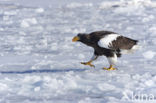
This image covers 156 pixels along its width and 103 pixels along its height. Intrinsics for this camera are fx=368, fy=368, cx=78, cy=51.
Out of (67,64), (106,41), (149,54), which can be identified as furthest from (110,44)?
(149,54)

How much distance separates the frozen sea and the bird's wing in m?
0.35

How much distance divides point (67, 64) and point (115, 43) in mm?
1059

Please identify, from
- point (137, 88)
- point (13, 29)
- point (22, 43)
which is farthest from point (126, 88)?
point (13, 29)

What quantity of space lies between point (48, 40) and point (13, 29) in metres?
2.27

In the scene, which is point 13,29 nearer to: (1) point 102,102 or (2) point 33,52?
(2) point 33,52

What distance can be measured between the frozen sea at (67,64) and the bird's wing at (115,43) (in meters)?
0.35

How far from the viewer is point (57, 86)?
14.6 feet

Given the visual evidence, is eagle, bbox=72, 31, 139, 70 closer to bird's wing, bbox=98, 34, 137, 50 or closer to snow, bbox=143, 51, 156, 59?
bird's wing, bbox=98, 34, 137, 50

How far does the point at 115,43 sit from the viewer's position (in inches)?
211

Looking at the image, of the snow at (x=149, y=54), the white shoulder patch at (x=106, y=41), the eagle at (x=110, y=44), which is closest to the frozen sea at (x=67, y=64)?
the snow at (x=149, y=54)

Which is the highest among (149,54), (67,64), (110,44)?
(110,44)

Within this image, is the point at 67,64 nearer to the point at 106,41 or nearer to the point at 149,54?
the point at 106,41

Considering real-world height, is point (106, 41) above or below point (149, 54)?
above

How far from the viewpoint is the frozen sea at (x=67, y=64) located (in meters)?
4.10
